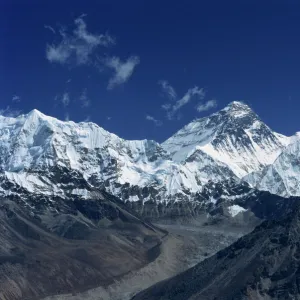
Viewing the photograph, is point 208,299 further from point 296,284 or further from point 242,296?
point 296,284

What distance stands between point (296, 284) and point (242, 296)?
1438 cm

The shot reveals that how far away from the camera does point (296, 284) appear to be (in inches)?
7800

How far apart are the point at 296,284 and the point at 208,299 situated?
2169 centimetres

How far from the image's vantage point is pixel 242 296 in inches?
7638

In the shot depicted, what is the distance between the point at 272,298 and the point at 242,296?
8.43 m

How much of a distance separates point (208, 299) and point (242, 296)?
9170mm

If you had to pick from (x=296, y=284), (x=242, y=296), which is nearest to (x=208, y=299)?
(x=242, y=296)

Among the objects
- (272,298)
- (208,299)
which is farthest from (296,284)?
(208,299)

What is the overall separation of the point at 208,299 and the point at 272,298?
15471mm

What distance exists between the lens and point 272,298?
197 meters

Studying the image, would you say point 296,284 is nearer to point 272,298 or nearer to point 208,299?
point 272,298

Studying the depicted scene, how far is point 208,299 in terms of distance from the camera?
19862 cm
